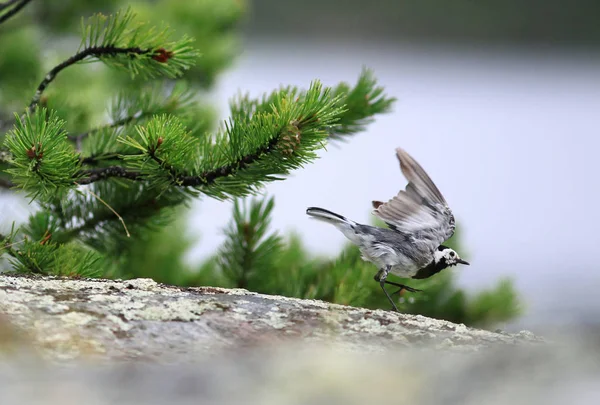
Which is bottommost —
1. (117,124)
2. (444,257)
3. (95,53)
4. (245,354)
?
(245,354)

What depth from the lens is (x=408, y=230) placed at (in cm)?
175

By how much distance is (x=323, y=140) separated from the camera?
1.38 meters

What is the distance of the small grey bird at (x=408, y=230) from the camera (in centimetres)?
167

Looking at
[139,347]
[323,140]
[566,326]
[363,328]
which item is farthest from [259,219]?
[566,326]

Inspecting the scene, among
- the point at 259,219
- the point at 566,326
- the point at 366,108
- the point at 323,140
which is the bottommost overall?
the point at 566,326

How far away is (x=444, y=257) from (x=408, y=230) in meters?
0.15

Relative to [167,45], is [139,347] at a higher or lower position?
lower

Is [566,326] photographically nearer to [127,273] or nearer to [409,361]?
[409,361]

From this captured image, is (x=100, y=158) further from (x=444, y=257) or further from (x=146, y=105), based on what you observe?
(x=444, y=257)

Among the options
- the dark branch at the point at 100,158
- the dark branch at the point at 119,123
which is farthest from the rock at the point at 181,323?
the dark branch at the point at 119,123

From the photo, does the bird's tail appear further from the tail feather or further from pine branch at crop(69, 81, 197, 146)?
pine branch at crop(69, 81, 197, 146)

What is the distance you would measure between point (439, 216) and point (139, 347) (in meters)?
0.88

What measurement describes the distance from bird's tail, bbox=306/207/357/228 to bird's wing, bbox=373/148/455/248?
0.10 meters

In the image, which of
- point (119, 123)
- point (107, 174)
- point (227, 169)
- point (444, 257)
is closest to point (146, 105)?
point (119, 123)
